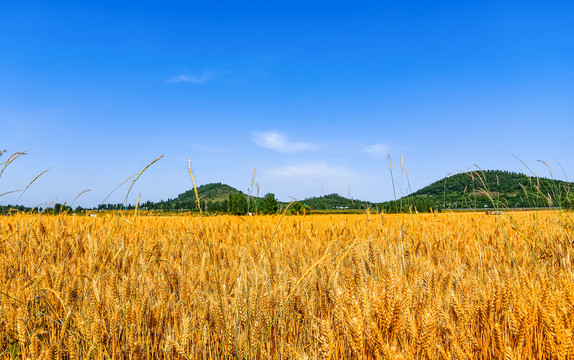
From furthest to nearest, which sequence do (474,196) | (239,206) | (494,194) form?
1. (239,206)
2. (494,194)
3. (474,196)

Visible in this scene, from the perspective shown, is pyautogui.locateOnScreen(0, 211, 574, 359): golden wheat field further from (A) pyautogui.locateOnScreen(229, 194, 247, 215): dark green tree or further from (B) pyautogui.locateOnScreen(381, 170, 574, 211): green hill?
(A) pyautogui.locateOnScreen(229, 194, 247, 215): dark green tree

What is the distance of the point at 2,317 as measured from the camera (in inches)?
57.2

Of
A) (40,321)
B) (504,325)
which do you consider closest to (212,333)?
(40,321)

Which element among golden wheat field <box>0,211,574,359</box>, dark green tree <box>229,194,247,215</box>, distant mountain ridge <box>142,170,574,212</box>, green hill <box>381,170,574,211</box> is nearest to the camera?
golden wheat field <box>0,211,574,359</box>

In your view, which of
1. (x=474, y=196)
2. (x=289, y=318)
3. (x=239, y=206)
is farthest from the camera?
(x=239, y=206)

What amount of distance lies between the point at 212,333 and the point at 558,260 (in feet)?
9.61

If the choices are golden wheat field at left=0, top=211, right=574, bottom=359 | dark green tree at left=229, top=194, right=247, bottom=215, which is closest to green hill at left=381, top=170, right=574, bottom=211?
golden wheat field at left=0, top=211, right=574, bottom=359

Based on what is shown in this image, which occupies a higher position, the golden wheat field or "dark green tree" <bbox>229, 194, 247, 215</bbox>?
"dark green tree" <bbox>229, 194, 247, 215</bbox>

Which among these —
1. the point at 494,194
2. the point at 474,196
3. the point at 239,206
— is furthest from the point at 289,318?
the point at 239,206

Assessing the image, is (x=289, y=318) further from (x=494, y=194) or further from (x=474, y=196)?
(x=494, y=194)

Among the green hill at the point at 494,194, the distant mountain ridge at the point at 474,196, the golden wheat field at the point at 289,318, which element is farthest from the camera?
the green hill at the point at 494,194

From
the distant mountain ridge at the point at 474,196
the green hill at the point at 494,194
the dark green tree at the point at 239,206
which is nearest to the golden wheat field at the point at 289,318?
the distant mountain ridge at the point at 474,196

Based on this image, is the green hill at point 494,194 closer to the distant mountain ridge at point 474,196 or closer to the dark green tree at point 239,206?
the distant mountain ridge at point 474,196

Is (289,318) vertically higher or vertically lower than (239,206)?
lower
